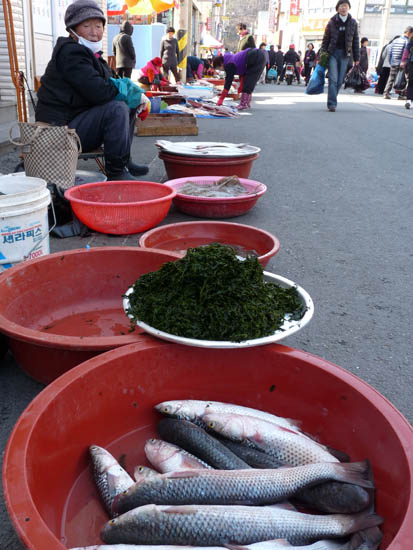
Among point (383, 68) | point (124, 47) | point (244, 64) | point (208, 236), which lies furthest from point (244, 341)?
point (383, 68)

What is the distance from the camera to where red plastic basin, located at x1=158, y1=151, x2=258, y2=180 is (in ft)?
17.1

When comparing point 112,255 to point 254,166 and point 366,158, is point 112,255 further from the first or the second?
point 366,158

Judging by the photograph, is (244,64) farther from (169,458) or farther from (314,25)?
(314,25)

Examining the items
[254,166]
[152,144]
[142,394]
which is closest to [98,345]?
[142,394]

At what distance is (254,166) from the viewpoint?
755 cm

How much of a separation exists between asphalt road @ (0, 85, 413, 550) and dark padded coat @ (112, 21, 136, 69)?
16.3ft

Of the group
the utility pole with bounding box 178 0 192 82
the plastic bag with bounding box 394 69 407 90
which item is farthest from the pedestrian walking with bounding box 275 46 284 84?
the plastic bag with bounding box 394 69 407 90

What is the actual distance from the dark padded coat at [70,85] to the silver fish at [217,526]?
4.23m

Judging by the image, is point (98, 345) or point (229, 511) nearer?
point (229, 511)

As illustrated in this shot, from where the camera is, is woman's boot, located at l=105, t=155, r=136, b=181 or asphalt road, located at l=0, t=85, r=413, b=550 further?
woman's boot, located at l=105, t=155, r=136, b=181

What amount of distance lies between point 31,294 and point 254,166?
5497 mm

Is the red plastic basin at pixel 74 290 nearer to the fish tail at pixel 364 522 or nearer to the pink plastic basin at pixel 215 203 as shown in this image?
the fish tail at pixel 364 522

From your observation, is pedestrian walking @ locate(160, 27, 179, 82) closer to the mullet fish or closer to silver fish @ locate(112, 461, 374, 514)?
the mullet fish

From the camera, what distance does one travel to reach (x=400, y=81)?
2089 cm
